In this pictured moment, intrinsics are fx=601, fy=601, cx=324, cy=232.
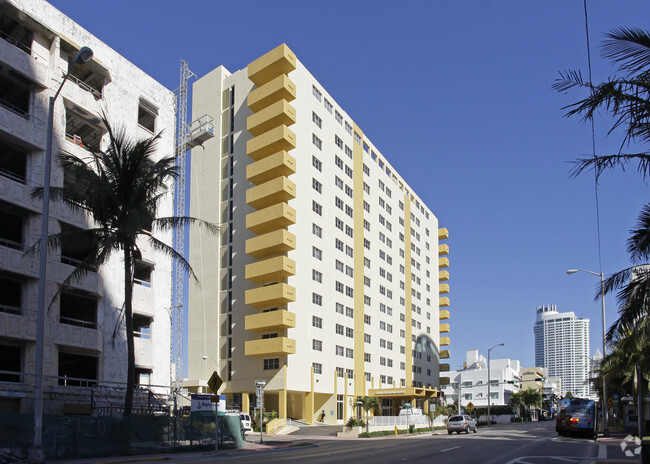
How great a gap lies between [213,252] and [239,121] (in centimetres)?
1527

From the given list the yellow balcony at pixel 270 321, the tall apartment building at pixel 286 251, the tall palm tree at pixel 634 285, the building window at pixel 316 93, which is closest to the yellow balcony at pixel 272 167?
the tall apartment building at pixel 286 251

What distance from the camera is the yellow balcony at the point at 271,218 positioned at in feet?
195

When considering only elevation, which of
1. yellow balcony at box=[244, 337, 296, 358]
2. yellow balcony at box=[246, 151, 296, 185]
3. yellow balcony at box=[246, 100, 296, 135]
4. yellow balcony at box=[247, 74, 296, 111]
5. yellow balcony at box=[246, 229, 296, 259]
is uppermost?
yellow balcony at box=[247, 74, 296, 111]

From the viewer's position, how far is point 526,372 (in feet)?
650

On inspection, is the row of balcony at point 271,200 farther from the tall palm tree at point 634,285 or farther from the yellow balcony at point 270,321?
the tall palm tree at point 634,285

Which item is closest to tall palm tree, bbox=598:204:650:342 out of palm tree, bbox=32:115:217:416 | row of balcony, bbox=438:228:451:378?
palm tree, bbox=32:115:217:416

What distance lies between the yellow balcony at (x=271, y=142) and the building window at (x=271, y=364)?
834 inches

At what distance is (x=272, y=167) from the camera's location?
60.9 meters

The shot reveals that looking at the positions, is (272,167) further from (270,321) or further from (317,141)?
(270,321)

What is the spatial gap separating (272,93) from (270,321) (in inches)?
929

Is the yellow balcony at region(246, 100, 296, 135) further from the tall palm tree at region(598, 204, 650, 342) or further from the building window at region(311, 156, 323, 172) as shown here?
the tall palm tree at region(598, 204, 650, 342)

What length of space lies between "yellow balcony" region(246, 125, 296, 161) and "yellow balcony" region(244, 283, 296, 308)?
1443cm

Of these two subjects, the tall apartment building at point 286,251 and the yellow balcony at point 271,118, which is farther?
the yellow balcony at point 271,118

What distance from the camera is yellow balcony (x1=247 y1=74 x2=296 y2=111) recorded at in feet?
204
